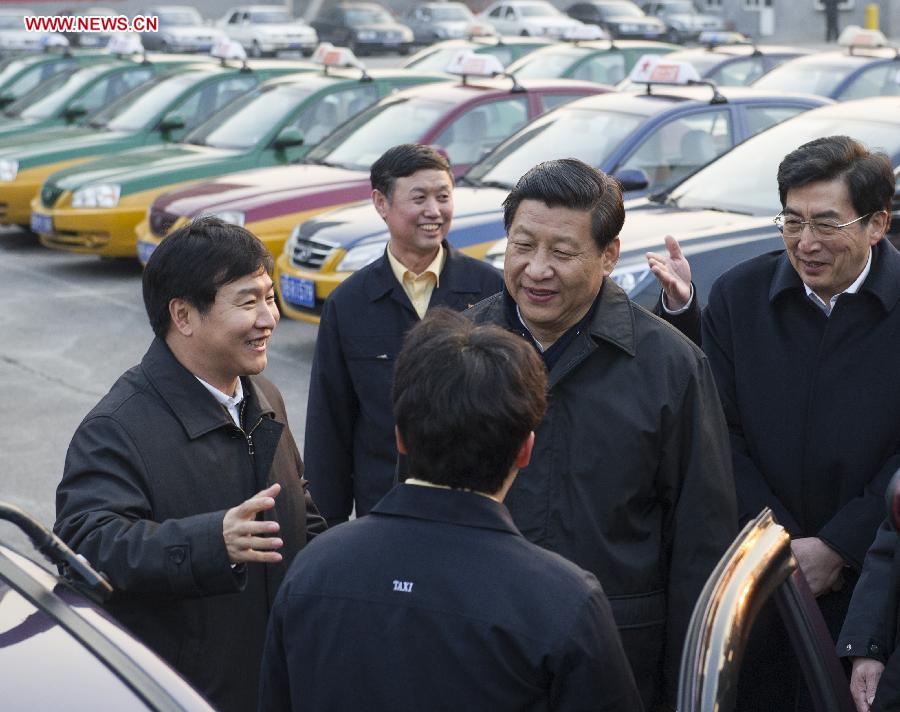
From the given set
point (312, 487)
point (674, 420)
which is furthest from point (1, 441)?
point (674, 420)

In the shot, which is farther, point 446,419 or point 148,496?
point 148,496

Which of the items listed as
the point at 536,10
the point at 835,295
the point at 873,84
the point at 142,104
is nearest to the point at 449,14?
the point at 536,10

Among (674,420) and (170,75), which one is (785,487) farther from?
(170,75)

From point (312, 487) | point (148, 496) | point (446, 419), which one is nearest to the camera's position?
point (446, 419)

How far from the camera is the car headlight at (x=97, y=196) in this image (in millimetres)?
12078

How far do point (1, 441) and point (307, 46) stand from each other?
1294 inches

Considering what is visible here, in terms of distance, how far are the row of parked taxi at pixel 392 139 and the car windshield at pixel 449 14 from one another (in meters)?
25.9

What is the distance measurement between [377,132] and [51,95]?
291 inches

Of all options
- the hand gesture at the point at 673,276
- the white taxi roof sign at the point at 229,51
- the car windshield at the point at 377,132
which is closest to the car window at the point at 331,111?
the car windshield at the point at 377,132

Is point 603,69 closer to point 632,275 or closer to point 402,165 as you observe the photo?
point 632,275

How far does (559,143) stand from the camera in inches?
371

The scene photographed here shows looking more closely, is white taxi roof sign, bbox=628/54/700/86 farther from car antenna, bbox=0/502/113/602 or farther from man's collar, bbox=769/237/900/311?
car antenna, bbox=0/502/113/602

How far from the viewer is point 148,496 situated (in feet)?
9.48

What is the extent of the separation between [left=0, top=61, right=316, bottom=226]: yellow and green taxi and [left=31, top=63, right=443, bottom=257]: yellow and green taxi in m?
0.70
